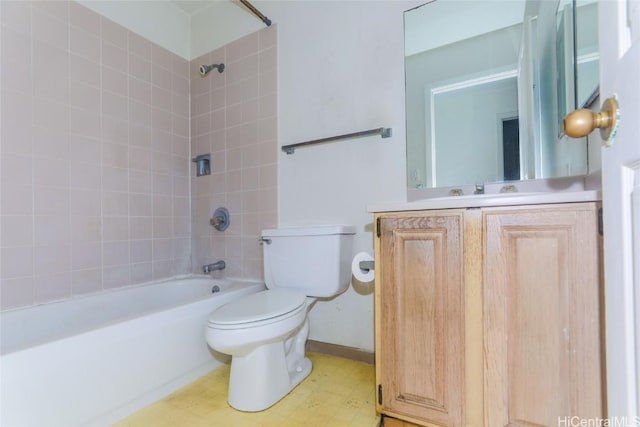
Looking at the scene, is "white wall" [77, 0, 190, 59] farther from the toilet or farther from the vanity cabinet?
the vanity cabinet

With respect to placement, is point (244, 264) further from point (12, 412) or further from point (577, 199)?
point (577, 199)

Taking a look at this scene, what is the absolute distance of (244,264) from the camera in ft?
6.40

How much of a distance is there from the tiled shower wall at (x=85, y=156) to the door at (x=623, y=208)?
A: 6.33ft

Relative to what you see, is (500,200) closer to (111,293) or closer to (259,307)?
(259,307)

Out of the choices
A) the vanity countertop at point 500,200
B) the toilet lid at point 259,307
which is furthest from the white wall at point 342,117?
the vanity countertop at point 500,200

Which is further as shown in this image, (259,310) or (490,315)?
(259,310)

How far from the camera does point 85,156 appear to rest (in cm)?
165

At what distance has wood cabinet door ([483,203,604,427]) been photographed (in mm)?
758

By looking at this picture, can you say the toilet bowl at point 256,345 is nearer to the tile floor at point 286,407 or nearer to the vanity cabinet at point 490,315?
the tile floor at point 286,407

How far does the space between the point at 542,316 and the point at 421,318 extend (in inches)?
12.9

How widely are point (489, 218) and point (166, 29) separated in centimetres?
239

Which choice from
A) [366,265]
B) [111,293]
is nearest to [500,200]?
[366,265]

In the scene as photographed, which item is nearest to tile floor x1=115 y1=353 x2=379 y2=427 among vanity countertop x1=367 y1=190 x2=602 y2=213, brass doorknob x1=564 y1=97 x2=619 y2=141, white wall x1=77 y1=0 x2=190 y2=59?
vanity countertop x1=367 y1=190 x2=602 y2=213

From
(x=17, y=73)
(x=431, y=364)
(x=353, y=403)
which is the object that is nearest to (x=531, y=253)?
(x=431, y=364)
